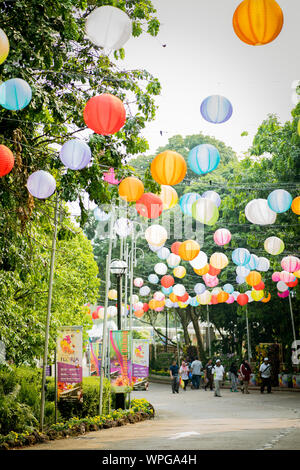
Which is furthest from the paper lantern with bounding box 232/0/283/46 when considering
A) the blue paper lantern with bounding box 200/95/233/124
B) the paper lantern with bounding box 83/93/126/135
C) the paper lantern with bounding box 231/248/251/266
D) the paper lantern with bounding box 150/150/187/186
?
the paper lantern with bounding box 231/248/251/266

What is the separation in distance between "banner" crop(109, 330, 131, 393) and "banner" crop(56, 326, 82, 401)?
238 cm

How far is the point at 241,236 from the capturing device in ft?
59.7

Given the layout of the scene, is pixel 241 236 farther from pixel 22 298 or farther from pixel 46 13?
pixel 46 13

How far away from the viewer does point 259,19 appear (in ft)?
15.9

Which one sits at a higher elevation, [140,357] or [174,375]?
[140,357]

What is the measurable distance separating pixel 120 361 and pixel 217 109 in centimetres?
753

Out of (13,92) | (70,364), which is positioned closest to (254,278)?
(70,364)

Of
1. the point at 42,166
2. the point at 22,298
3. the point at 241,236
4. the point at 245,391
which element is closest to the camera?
the point at 42,166

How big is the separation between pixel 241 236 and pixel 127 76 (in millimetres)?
10597

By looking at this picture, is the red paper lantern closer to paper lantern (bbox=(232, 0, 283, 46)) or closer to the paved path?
paper lantern (bbox=(232, 0, 283, 46))

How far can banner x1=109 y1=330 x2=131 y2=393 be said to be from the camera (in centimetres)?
1214

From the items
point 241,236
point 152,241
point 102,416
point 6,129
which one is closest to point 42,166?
point 6,129

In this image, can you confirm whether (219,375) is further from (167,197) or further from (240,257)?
(167,197)

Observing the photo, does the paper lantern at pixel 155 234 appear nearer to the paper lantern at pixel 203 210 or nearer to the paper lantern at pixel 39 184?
the paper lantern at pixel 203 210
